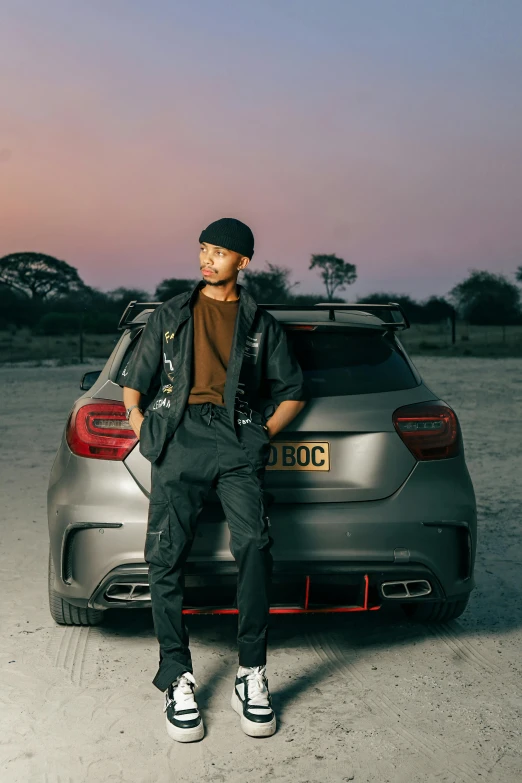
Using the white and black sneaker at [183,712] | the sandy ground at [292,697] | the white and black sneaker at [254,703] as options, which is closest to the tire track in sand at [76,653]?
the sandy ground at [292,697]

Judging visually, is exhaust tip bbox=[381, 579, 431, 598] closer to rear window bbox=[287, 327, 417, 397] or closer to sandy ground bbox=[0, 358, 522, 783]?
sandy ground bbox=[0, 358, 522, 783]

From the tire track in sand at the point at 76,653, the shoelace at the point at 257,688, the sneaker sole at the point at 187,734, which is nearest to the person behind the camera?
the sneaker sole at the point at 187,734

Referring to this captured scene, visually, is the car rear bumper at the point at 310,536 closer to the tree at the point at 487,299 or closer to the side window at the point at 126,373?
the side window at the point at 126,373

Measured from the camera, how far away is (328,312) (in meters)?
4.43

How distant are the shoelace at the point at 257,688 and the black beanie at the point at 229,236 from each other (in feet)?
4.88

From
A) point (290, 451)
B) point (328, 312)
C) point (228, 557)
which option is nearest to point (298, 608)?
point (228, 557)

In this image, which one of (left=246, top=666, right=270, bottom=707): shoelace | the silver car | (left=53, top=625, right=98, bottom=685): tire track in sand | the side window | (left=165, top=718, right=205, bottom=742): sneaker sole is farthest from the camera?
(left=53, top=625, right=98, bottom=685): tire track in sand

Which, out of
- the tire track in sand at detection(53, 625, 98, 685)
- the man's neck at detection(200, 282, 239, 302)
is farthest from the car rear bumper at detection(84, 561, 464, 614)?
the man's neck at detection(200, 282, 239, 302)

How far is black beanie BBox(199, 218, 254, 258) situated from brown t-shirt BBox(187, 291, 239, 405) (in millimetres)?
195

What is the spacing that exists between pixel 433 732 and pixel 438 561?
2.37 ft

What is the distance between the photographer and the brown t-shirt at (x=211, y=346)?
11.4 ft

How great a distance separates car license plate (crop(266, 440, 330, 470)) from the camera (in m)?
3.86

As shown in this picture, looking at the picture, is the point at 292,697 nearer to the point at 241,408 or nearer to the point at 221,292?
the point at 241,408

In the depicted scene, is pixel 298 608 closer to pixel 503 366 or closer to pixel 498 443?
pixel 498 443
